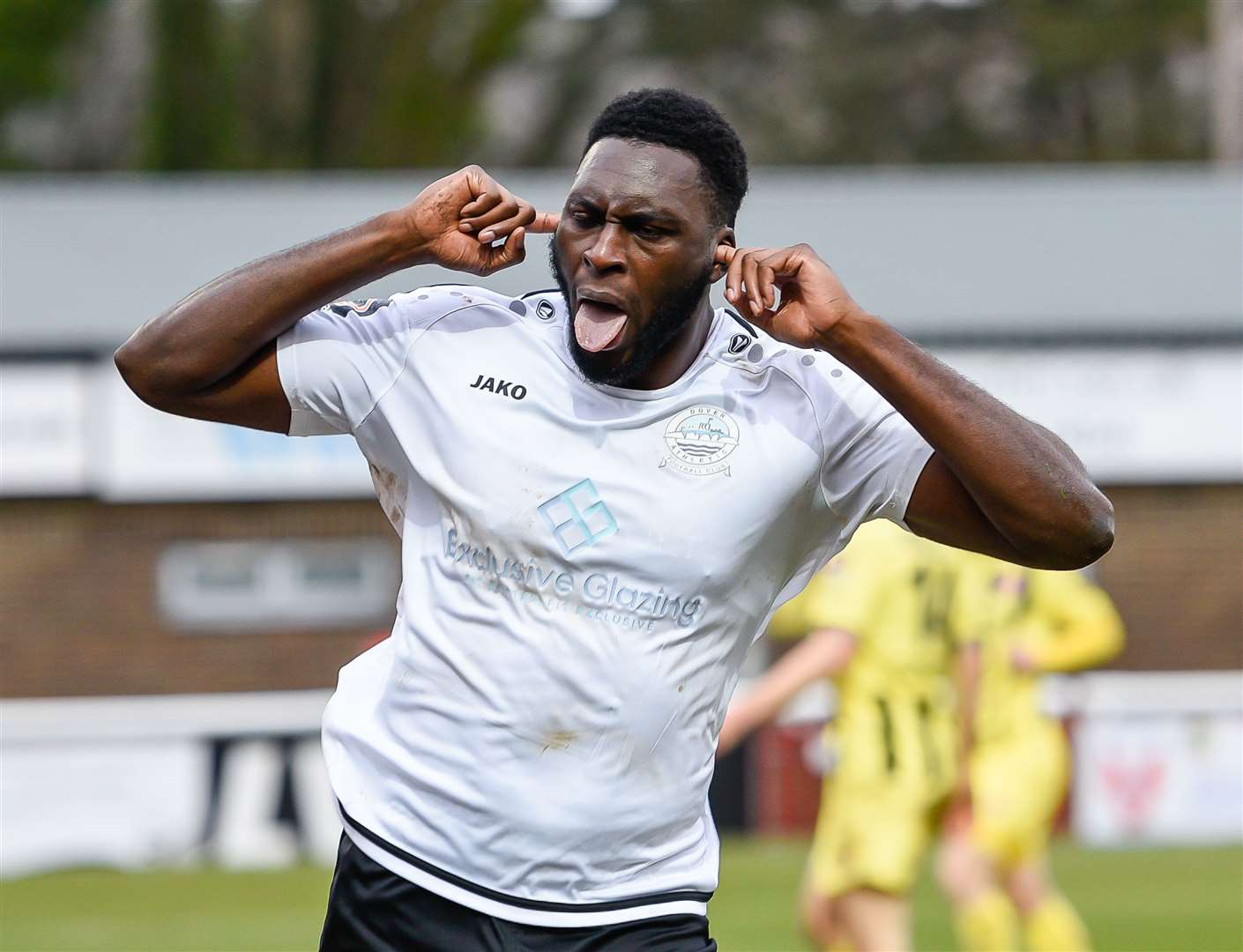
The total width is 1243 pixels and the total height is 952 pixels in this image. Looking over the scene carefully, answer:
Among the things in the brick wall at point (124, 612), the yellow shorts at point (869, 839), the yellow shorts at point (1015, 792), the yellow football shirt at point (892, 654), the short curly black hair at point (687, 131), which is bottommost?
the brick wall at point (124, 612)

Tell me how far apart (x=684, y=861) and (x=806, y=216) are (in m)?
18.2

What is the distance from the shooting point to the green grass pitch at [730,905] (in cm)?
991

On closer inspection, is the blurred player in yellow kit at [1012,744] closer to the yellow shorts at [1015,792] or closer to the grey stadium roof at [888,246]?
the yellow shorts at [1015,792]

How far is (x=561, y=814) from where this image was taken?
3338mm

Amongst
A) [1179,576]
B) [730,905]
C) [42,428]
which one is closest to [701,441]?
[730,905]

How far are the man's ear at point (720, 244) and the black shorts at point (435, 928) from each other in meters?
1.13

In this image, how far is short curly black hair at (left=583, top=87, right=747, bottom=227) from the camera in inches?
136

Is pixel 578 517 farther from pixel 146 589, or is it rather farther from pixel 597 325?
pixel 146 589

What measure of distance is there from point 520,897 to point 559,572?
55cm

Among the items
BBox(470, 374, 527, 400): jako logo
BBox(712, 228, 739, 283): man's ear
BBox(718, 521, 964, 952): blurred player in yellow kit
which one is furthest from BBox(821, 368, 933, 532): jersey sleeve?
BBox(718, 521, 964, 952): blurred player in yellow kit

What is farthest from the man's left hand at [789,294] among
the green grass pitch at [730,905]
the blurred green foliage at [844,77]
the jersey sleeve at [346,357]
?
the blurred green foliage at [844,77]

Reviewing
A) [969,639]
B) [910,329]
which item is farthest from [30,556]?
[969,639]

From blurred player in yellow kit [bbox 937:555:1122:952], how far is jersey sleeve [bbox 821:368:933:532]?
14.1 ft

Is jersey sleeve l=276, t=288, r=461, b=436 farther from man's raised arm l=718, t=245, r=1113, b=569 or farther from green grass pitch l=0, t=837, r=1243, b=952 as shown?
green grass pitch l=0, t=837, r=1243, b=952
